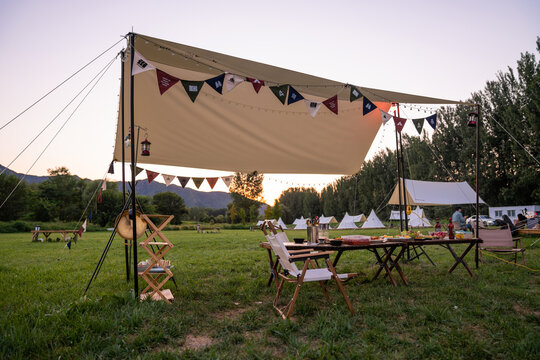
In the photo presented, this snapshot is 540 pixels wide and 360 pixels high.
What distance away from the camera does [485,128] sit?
2002 cm

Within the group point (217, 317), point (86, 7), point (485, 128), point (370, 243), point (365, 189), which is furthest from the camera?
point (365, 189)

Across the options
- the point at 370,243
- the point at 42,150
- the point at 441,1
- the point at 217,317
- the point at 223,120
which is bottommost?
the point at 217,317

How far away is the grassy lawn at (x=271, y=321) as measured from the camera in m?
1.99

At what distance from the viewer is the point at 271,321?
2584 millimetres

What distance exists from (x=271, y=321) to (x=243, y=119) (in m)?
3.00

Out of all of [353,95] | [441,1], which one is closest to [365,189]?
[441,1]

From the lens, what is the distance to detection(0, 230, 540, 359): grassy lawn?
1990 millimetres

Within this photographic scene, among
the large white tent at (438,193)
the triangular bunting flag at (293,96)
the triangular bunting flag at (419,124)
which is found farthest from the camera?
the large white tent at (438,193)

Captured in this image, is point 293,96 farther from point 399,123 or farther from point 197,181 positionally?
point 197,181

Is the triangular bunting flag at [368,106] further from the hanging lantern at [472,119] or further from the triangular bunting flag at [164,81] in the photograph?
the triangular bunting flag at [164,81]

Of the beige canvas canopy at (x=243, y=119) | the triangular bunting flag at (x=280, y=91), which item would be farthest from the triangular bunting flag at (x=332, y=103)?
the triangular bunting flag at (x=280, y=91)

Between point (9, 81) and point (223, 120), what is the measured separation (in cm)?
424

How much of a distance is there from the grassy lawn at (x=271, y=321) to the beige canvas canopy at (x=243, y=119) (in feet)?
7.54

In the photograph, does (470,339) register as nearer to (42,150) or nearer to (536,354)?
(536,354)
